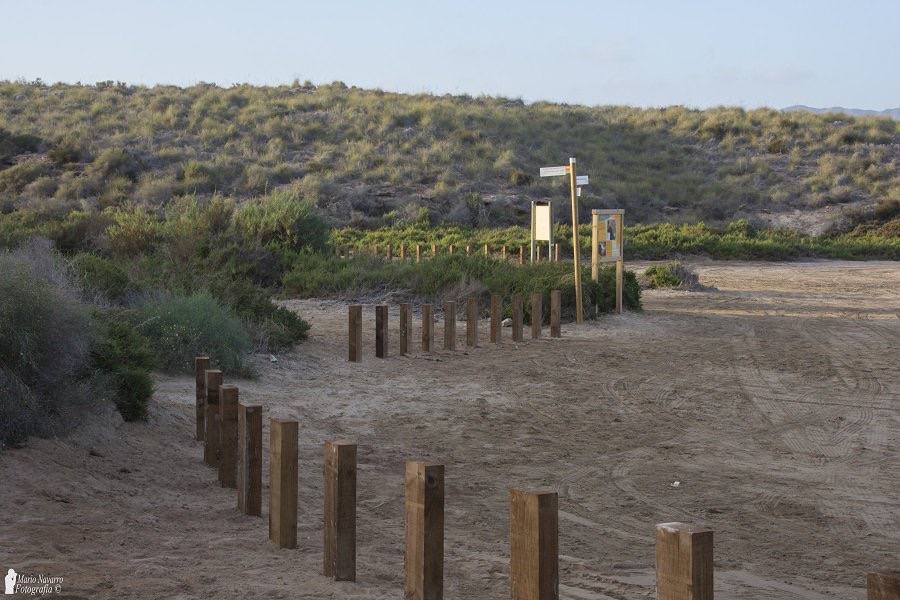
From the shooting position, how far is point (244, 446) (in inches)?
245

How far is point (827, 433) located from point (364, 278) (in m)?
10.4

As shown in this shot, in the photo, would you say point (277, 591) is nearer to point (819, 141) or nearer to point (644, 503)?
point (644, 503)

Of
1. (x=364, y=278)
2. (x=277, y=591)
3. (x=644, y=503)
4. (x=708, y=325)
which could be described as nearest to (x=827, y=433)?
(x=644, y=503)

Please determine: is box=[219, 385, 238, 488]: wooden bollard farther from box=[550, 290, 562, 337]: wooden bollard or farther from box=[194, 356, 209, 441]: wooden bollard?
box=[550, 290, 562, 337]: wooden bollard

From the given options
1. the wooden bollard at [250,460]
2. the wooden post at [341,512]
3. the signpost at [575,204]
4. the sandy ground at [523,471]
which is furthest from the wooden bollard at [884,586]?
the signpost at [575,204]

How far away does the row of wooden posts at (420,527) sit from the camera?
11.9 ft

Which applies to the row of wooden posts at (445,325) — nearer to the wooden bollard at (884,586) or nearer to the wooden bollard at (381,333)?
the wooden bollard at (381,333)

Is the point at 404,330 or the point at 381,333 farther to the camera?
the point at 404,330

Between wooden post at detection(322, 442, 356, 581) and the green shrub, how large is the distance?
220 inches

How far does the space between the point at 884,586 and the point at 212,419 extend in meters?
5.20

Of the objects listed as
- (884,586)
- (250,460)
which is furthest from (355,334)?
(884,586)

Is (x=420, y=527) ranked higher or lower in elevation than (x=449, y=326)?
lower

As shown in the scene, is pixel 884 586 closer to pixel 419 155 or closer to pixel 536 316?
pixel 536 316

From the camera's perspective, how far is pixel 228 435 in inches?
277
